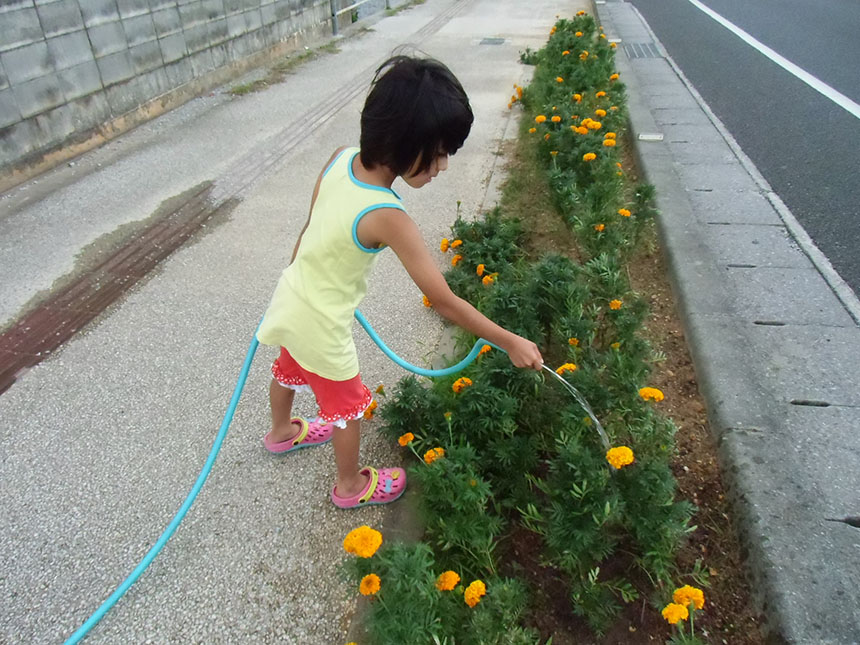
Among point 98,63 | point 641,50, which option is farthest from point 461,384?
point 641,50

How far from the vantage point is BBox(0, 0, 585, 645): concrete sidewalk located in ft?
5.77

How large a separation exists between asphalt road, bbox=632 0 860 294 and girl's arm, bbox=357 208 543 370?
2399 millimetres

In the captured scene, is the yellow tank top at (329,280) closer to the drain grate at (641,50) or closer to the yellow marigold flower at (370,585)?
the yellow marigold flower at (370,585)

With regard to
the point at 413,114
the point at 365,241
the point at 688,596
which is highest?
the point at 413,114

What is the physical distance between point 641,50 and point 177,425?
7870 millimetres

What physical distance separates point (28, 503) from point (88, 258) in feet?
5.92

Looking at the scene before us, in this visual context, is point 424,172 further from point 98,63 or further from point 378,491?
point 98,63

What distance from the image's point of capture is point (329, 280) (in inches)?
65.0

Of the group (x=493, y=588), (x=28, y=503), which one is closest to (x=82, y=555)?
(x=28, y=503)

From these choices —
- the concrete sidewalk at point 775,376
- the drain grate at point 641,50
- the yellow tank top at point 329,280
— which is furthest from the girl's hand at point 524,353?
the drain grate at point 641,50

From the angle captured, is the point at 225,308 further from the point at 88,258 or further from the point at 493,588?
the point at 493,588

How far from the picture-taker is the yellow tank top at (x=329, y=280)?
1.55 metres

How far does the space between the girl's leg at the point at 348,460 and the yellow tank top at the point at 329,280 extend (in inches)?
8.1

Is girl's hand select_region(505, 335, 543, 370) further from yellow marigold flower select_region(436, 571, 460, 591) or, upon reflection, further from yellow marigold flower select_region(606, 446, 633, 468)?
yellow marigold flower select_region(436, 571, 460, 591)
